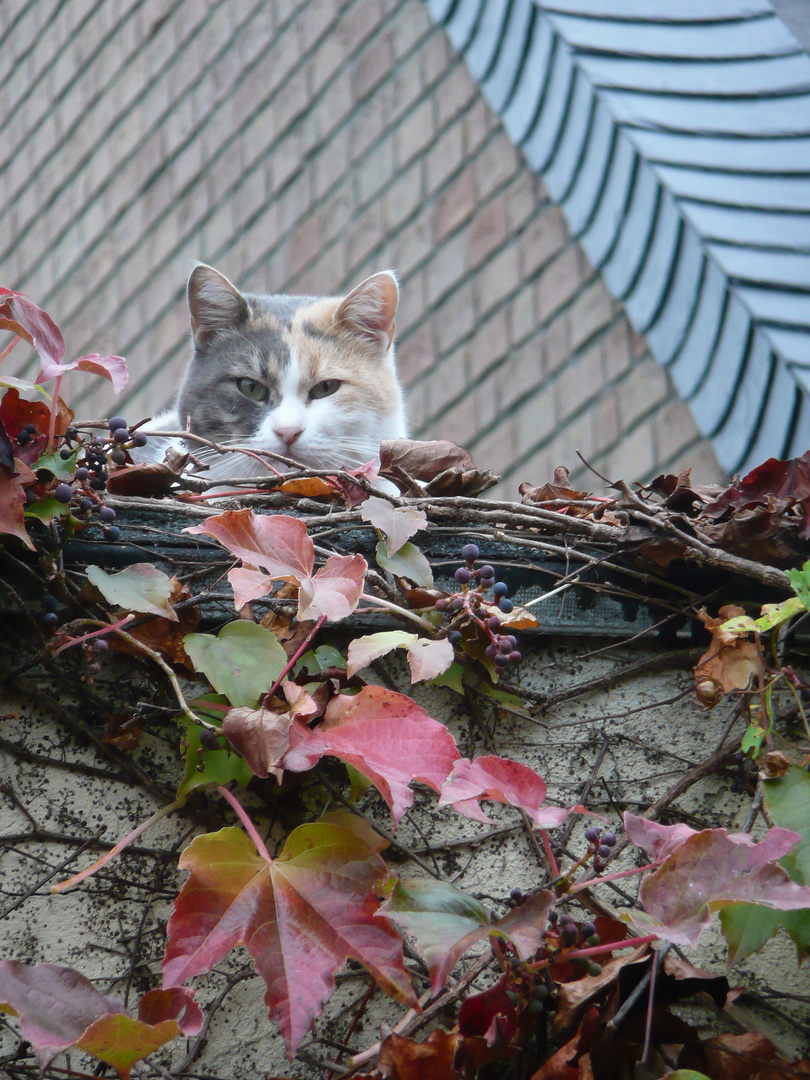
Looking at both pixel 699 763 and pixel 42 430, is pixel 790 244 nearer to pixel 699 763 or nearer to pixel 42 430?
pixel 699 763

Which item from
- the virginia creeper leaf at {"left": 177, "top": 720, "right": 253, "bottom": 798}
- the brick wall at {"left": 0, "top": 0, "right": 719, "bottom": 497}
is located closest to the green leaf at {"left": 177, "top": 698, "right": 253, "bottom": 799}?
the virginia creeper leaf at {"left": 177, "top": 720, "right": 253, "bottom": 798}

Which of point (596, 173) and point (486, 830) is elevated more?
point (596, 173)

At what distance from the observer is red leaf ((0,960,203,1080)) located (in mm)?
796

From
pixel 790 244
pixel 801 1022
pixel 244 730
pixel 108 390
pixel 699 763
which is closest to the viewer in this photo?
pixel 244 730

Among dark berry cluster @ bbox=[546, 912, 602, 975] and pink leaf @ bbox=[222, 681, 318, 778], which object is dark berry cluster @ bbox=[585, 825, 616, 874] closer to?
dark berry cluster @ bbox=[546, 912, 602, 975]

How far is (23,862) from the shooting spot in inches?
40.8

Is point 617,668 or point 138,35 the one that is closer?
point 617,668

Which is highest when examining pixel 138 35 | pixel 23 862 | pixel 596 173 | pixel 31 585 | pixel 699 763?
pixel 596 173

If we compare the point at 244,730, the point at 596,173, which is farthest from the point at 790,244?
the point at 244,730

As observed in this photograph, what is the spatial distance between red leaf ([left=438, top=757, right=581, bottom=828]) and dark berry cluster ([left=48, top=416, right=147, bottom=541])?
0.46 meters

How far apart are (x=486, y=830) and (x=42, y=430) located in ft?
2.18

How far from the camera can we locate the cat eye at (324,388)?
2.30 meters

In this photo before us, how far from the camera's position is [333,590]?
955mm

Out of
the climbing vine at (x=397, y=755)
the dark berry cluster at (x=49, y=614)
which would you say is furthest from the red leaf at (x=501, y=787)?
the dark berry cluster at (x=49, y=614)
